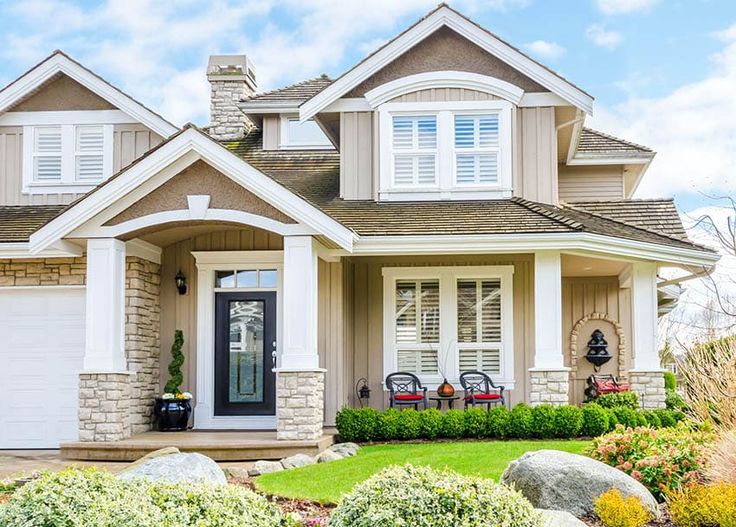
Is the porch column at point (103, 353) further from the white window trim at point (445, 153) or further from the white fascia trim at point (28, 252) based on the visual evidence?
the white window trim at point (445, 153)

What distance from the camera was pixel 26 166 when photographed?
625 inches

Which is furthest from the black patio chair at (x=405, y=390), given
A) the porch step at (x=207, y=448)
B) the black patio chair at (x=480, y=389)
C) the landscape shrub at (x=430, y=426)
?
the porch step at (x=207, y=448)

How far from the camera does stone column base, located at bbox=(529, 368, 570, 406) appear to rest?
44.3 ft

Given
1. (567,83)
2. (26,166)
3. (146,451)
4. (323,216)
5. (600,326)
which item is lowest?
(146,451)

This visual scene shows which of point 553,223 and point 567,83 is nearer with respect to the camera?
point 553,223

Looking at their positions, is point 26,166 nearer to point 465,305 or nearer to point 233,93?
point 233,93

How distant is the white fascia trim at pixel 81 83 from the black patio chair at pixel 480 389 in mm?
6163

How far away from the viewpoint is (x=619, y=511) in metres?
7.67

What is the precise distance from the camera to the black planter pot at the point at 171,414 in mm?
14258

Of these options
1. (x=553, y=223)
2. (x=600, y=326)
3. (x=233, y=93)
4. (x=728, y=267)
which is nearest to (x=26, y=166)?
(x=233, y=93)

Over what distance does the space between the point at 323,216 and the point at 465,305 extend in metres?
3.54

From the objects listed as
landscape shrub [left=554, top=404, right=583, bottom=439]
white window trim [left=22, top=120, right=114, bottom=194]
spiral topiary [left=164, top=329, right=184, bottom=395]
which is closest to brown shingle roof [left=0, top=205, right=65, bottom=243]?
white window trim [left=22, top=120, right=114, bottom=194]

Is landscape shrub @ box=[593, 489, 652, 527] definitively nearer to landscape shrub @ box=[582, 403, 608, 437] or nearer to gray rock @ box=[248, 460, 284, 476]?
gray rock @ box=[248, 460, 284, 476]

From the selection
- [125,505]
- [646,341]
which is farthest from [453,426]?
[125,505]
